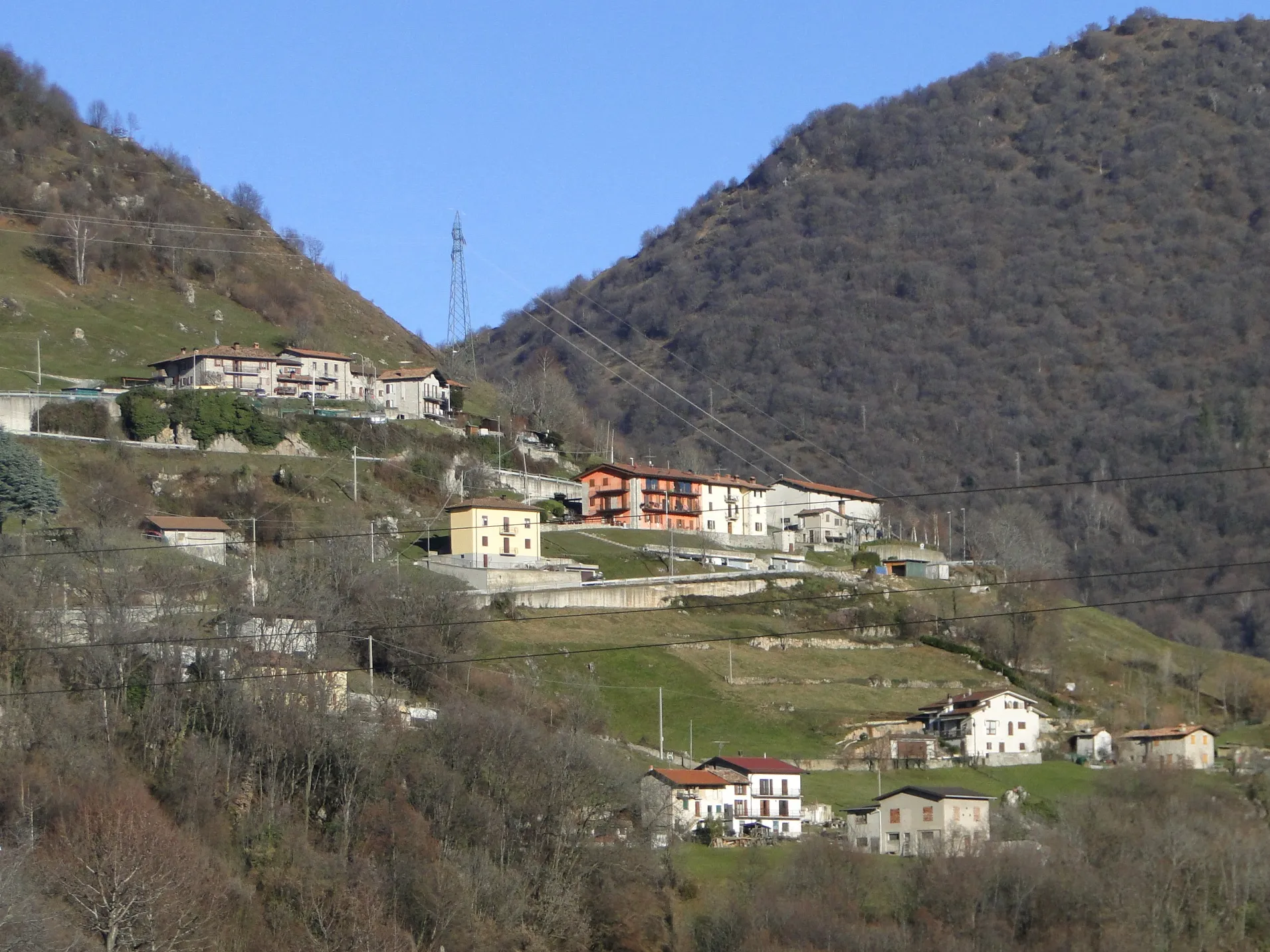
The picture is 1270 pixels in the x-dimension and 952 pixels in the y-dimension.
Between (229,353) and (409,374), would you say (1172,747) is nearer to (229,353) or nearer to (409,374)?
(409,374)

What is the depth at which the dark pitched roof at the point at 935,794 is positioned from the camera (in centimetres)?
5578

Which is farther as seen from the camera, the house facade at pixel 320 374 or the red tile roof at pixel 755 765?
the house facade at pixel 320 374

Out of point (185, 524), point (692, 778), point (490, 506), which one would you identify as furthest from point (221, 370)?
point (692, 778)

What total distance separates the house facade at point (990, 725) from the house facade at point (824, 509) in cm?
3228

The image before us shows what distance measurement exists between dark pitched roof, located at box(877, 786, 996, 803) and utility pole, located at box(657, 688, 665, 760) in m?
7.43

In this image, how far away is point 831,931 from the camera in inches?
1820

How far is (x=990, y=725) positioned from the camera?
67.6 meters

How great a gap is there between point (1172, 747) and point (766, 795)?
17977mm

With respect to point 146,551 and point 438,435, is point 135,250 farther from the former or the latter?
point 146,551

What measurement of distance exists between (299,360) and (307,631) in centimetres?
4297

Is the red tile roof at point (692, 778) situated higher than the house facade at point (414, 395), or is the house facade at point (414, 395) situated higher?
the house facade at point (414, 395)

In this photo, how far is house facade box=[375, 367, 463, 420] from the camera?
9825 centimetres

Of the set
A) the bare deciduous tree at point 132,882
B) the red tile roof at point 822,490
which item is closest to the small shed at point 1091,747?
the bare deciduous tree at point 132,882

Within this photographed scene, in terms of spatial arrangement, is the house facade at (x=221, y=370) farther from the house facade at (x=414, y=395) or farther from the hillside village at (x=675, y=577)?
the house facade at (x=414, y=395)
